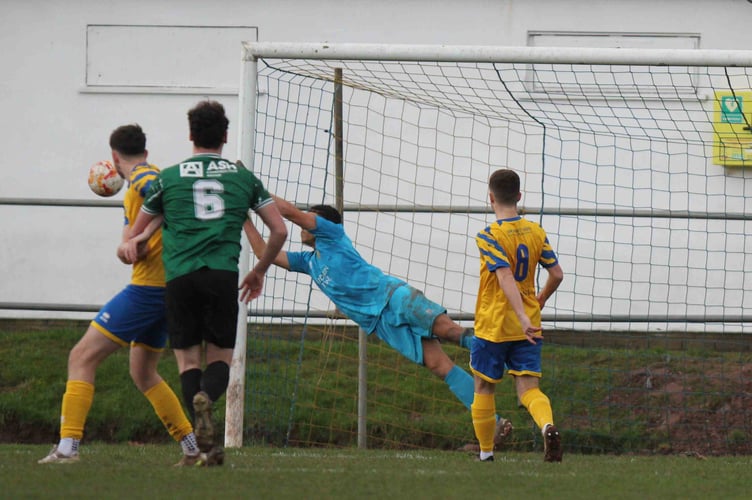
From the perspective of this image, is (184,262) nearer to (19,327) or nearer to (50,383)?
(50,383)

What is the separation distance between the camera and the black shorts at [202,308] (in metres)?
5.65

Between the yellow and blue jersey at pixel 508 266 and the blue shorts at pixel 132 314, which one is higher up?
the yellow and blue jersey at pixel 508 266

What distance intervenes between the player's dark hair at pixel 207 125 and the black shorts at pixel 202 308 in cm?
64

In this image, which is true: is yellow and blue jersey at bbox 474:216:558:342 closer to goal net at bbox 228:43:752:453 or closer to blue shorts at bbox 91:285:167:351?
goal net at bbox 228:43:752:453

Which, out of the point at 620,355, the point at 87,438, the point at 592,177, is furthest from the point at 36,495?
the point at 592,177

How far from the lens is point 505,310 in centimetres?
686

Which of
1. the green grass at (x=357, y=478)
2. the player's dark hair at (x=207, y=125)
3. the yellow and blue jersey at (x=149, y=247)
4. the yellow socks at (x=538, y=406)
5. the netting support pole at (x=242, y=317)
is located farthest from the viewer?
the netting support pole at (x=242, y=317)

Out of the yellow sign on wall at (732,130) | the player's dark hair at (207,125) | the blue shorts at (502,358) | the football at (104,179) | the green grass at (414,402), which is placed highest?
the yellow sign on wall at (732,130)

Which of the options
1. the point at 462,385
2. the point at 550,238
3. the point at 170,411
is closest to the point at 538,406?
the point at 462,385

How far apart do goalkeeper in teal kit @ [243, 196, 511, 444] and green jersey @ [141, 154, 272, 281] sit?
6.04 ft

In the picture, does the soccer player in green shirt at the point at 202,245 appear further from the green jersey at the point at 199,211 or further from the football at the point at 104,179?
the football at the point at 104,179

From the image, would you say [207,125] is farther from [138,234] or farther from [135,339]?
[135,339]

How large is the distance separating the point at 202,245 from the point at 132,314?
59 cm

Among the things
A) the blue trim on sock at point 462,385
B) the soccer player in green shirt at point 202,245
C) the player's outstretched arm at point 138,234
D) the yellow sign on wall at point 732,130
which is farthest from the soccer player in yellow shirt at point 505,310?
the yellow sign on wall at point 732,130
